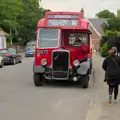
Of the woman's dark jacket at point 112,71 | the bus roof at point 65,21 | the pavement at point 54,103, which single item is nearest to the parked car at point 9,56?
the bus roof at point 65,21

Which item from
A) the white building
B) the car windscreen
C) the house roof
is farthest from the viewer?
the house roof

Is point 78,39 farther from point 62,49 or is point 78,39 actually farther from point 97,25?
point 97,25

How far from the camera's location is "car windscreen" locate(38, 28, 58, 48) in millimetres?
19359

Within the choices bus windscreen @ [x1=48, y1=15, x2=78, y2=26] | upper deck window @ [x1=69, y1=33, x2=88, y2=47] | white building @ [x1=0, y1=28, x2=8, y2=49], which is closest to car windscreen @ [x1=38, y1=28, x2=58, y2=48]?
bus windscreen @ [x1=48, y1=15, x2=78, y2=26]

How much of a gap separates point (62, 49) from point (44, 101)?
17.1ft

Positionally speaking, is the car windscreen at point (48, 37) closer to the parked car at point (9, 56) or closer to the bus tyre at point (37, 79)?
the bus tyre at point (37, 79)

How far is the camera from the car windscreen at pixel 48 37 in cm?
1936

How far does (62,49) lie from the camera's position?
19.2 meters

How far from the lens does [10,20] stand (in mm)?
65688

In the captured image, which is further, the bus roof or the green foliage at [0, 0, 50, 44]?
the green foliage at [0, 0, 50, 44]

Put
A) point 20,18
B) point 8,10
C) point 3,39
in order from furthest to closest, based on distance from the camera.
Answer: point 20,18 < point 3,39 < point 8,10

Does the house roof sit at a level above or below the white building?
above

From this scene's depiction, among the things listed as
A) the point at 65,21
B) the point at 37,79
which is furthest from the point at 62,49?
the point at 37,79

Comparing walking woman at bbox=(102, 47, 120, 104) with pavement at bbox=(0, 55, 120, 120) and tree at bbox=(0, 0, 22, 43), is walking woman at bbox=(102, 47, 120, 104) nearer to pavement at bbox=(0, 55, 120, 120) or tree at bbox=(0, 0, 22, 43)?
pavement at bbox=(0, 55, 120, 120)
